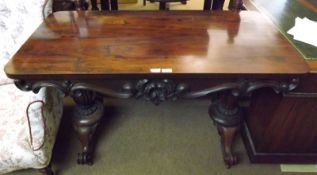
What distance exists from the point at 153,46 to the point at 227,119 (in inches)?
22.8

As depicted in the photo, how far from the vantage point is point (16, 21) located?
1266 millimetres

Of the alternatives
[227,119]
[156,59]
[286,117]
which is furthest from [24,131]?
[286,117]

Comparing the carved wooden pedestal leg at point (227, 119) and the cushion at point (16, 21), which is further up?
the cushion at point (16, 21)

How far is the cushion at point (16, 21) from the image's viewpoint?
4.09 feet

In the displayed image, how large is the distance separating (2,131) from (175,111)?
1.06 m

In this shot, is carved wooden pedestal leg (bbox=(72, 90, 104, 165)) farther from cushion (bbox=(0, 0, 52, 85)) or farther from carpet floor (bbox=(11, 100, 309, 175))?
cushion (bbox=(0, 0, 52, 85))

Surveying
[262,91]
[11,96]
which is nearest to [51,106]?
[11,96]

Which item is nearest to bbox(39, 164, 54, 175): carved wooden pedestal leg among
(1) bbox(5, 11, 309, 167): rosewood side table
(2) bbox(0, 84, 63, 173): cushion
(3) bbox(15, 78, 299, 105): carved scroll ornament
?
(2) bbox(0, 84, 63, 173): cushion

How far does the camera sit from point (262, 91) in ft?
3.98

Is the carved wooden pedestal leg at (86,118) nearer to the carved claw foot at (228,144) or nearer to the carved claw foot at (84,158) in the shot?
the carved claw foot at (84,158)

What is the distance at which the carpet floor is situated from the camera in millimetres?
1362

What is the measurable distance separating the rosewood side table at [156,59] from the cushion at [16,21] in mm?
80

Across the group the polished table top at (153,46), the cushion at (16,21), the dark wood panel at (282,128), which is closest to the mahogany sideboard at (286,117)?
the dark wood panel at (282,128)

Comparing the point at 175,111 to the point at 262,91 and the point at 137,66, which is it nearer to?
the point at 262,91
